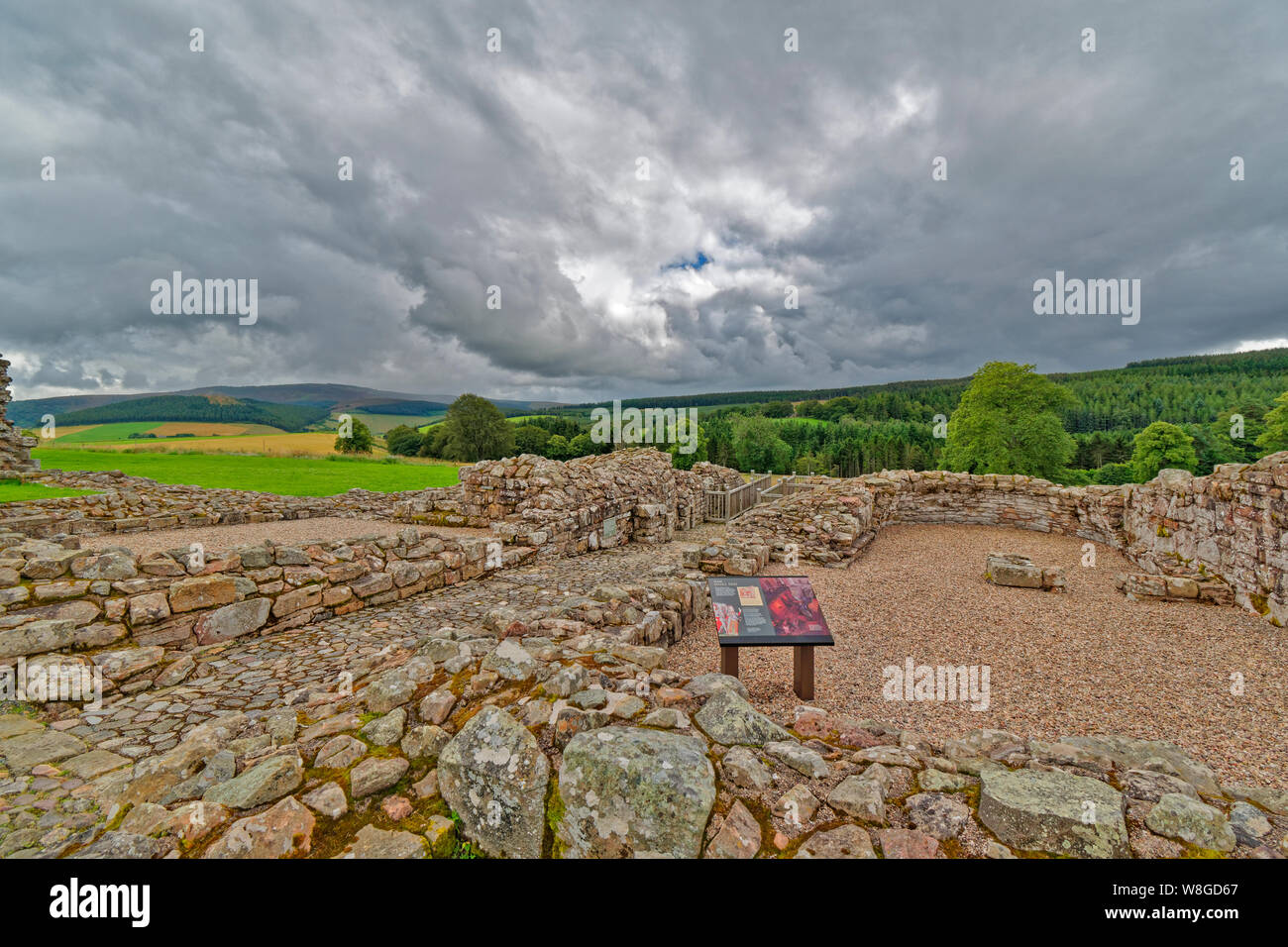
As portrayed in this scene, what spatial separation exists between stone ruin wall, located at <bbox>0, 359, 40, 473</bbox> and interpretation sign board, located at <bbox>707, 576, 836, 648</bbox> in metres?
23.8

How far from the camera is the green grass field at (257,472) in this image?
50.4ft

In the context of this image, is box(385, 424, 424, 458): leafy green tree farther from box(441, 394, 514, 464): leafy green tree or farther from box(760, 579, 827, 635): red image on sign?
box(760, 579, 827, 635): red image on sign

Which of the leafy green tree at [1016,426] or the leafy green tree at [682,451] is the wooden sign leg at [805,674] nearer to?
the leafy green tree at [1016,426]

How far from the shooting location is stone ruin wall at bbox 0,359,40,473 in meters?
15.8

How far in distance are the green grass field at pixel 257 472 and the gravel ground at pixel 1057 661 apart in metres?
14.6

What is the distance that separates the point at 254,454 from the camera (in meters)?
21.5

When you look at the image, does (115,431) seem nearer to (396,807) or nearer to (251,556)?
(251,556)

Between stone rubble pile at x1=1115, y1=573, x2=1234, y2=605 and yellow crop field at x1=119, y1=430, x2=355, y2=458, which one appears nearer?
stone rubble pile at x1=1115, y1=573, x2=1234, y2=605

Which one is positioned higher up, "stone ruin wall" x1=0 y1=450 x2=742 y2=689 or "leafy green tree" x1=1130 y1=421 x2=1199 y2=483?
"leafy green tree" x1=1130 y1=421 x2=1199 y2=483

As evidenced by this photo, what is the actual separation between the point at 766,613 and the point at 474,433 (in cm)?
4129

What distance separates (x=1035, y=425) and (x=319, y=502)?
34202 mm

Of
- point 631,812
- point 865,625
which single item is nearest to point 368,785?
point 631,812

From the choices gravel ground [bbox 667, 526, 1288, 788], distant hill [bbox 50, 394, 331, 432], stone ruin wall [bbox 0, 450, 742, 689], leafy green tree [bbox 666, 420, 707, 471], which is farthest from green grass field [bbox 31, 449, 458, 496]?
distant hill [bbox 50, 394, 331, 432]

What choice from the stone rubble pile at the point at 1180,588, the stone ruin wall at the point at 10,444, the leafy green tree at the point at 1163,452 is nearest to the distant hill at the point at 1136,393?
the leafy green tree at the point at 1163,452
